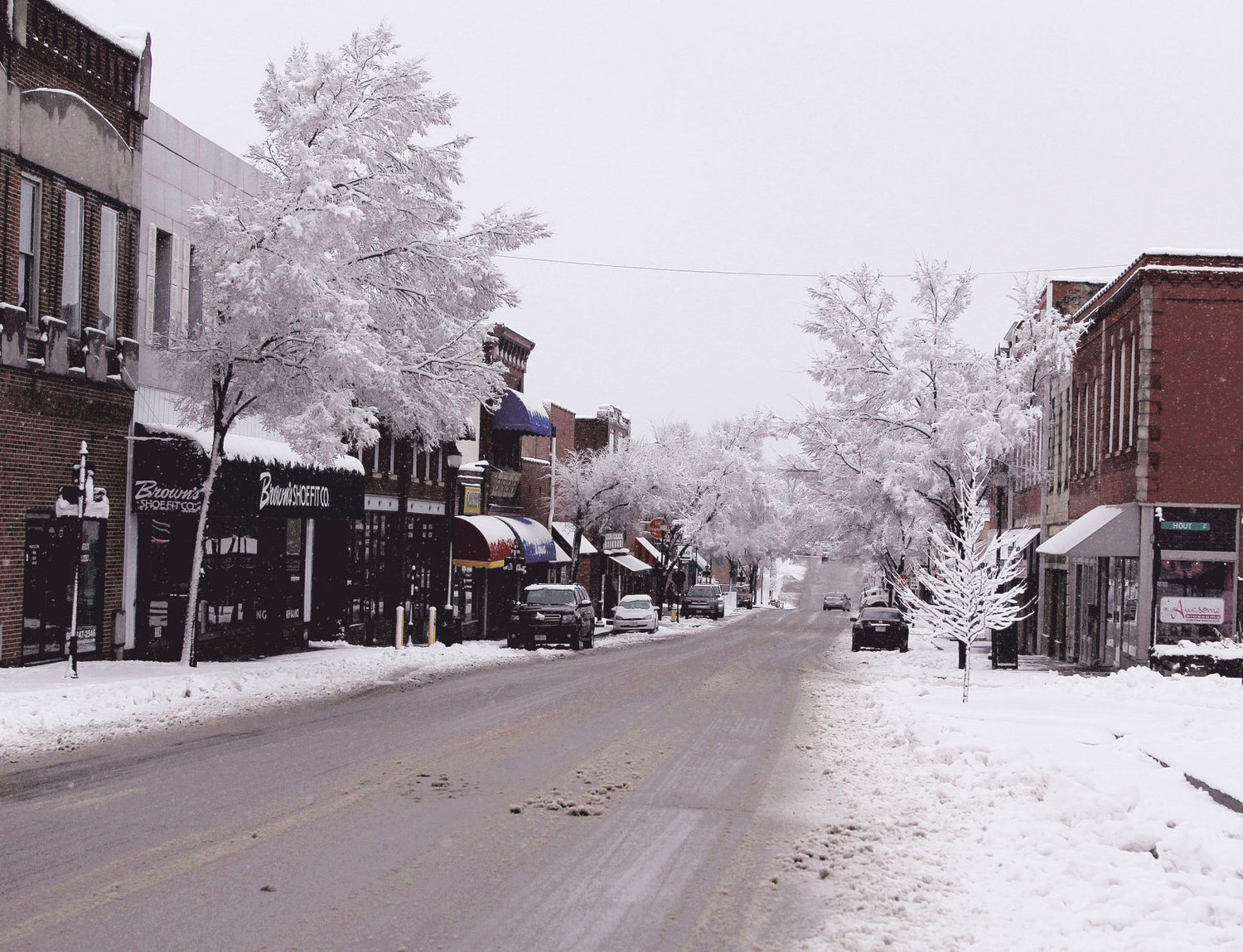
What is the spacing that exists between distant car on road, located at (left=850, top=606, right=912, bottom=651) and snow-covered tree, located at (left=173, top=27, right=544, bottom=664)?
807 inches

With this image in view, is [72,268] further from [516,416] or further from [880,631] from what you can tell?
[880,631]

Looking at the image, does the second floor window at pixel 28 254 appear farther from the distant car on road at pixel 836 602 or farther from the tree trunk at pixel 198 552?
the distant car on road at pixel 836 602

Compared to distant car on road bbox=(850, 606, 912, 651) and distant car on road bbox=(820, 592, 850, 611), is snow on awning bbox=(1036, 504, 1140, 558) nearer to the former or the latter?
distant car on road bbox=(850, 606, 912, 651)

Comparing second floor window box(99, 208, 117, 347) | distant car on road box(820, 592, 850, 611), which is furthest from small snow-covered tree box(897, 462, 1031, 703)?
distant car on road box(820, 592, 850, 611)

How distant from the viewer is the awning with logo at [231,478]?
22.8m

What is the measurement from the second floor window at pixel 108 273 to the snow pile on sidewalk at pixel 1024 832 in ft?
45.2

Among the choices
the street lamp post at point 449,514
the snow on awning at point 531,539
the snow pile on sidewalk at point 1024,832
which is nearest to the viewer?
the snow pile on sidewalk at point 1024,832

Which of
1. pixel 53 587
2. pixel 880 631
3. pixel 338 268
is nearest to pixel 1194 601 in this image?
pixel 880 631

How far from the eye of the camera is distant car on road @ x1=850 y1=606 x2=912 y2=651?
41.8 m

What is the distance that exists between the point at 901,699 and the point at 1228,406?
483 inches

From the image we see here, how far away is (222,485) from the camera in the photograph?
23562mm

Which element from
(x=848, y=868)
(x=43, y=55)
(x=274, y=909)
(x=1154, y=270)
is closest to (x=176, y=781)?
(x=274, y=909)

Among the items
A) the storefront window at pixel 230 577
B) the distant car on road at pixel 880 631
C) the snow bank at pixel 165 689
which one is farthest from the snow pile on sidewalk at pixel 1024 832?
the distant car on road at pixel 880 631

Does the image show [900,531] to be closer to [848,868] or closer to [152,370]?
[152,370]
